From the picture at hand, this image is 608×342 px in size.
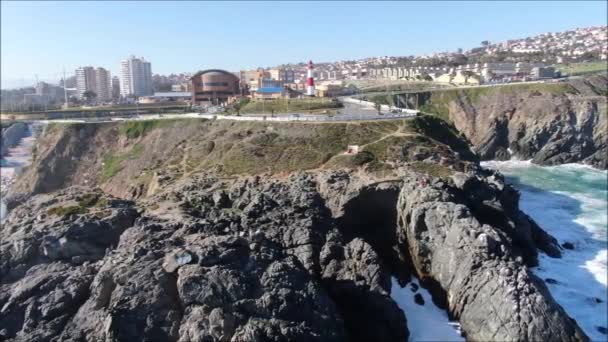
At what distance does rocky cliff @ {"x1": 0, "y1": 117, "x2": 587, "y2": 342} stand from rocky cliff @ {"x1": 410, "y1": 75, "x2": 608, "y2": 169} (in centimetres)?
3326

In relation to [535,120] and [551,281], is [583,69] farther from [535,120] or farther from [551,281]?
[551,281]

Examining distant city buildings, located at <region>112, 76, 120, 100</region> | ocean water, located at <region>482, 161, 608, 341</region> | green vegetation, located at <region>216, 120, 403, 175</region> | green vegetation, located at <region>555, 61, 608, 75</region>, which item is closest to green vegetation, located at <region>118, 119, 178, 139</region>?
green vegetation, located at <region>216, 120, 403, 175</region>

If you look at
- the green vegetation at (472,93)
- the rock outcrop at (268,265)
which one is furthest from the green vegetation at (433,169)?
the green vegetation at (472,93)

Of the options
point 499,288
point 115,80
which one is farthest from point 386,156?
point 115,80

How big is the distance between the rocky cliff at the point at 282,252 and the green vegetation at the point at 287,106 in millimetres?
22597

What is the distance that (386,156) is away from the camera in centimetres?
4662

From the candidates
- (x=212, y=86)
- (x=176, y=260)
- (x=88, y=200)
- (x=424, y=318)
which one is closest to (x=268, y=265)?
(x=176, y=260)

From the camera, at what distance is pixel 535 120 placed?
80.7m

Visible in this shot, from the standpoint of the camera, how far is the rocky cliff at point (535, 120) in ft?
248

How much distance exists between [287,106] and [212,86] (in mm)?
33586

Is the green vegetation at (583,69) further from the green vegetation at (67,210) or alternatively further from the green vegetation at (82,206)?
the green vegetation at (67,210)

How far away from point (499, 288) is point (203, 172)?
2946 centimetres

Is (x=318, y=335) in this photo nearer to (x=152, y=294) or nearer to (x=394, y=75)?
(x=152, y=294)

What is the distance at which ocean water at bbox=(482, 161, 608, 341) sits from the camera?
31891mm
